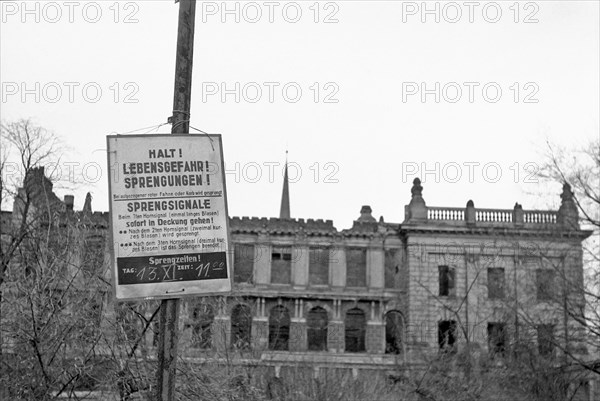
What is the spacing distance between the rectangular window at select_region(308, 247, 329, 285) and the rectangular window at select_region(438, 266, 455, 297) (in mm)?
6610

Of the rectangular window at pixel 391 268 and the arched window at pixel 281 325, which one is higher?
the rectangular window at pixel 391 268

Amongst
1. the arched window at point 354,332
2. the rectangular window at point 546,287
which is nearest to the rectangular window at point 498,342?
the rectangular window at point 546,287

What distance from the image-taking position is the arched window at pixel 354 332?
48312mm

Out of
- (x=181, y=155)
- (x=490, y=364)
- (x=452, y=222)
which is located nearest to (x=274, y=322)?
(x=452, y=222)

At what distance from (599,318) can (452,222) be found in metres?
22.3

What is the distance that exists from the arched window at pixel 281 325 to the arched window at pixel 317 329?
1212mm

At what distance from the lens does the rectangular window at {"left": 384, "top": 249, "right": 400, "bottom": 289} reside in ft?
161

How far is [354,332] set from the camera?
48.3 m

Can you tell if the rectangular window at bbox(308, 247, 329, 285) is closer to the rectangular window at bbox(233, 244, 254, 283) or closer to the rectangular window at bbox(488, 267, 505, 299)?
the rectangular window at bbox(233, 244, 254, 283)

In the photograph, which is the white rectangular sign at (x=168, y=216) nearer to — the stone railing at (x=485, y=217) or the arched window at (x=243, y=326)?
the arched window at (x=243, y=326)

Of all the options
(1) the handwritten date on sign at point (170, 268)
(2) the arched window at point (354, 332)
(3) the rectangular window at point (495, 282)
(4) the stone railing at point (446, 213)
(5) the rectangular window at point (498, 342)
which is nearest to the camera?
(1) the handwritten date on sign at point (170, 268)

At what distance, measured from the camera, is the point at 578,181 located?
26.9 m

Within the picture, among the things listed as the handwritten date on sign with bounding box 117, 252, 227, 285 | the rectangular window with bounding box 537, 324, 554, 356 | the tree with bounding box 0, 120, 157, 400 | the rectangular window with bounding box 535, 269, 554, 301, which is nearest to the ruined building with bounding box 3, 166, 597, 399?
the rectangular window with bounding box 537, 324, 554, 356

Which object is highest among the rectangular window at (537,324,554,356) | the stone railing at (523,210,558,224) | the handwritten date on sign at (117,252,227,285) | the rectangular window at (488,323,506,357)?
the stone railing at (523,210,558,224)
